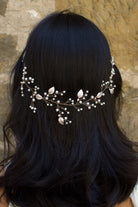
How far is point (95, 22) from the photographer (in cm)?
154

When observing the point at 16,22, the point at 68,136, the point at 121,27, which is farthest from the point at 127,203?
the point at 16,22

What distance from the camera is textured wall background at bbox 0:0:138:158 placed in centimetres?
152

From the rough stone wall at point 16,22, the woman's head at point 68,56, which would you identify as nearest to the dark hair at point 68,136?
the woman's head at point 68,56

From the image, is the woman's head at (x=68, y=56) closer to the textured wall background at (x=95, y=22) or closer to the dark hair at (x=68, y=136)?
the dark hair at (x=68, y=136)

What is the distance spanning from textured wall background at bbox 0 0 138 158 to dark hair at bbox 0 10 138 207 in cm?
60

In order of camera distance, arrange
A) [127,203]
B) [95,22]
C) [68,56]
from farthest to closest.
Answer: [95,22] → [127,203] → [68,56]

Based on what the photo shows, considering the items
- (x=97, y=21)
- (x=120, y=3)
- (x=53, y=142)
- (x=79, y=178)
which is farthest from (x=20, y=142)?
(x=120, y=3)

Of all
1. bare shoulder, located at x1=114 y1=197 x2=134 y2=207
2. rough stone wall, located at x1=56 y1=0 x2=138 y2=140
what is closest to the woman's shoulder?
bare shoulder, located at x1=114 y1=197 x2=134 y2=207

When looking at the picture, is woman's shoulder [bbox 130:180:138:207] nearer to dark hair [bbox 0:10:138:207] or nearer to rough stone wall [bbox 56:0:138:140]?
dark hair [bbox 0:10:138:207]

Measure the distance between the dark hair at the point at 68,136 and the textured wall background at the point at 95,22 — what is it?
0.60 meters

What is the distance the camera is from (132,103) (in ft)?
5.42

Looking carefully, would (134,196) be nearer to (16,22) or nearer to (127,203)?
(127,203)

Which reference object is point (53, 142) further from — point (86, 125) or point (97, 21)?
point (97, 21)

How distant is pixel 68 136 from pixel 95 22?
831 mm
